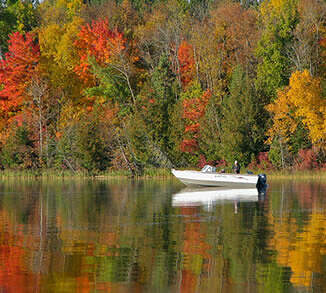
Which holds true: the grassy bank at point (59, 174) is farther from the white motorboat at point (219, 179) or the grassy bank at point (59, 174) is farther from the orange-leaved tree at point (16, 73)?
the white motorboat at point (219, 179)

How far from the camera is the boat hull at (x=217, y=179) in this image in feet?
187

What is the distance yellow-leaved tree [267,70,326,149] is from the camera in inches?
3051

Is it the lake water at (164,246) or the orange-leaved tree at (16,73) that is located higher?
the orange-leaved tree at (16,73)

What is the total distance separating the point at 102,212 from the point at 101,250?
14422mm

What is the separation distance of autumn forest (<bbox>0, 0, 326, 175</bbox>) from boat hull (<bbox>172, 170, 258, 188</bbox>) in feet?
62.5

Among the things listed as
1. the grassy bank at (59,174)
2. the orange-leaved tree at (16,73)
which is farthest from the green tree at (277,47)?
the orange-leaved tree at (16,73)

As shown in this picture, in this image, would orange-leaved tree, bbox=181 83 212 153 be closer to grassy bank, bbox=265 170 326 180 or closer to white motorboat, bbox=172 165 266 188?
grassy bank, bbox=265 170 326 180

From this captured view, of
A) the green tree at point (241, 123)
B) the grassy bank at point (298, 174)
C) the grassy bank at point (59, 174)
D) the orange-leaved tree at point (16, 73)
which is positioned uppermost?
the orange-leaved tree at point (16, 73)

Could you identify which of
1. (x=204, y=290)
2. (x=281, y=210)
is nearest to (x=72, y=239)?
(x=204, y=290)

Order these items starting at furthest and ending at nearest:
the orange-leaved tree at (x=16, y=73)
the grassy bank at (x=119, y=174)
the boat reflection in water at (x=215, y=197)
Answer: the orange-leaved tree at (x=16, y=73), the grassy bank at (x=119, y=174), the boat reflection in water at (x=215, y=197)

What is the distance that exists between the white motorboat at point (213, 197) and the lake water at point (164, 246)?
509 millimetres

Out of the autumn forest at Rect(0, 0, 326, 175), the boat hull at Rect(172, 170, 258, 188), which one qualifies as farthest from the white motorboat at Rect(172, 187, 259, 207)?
the autumn forest at Rect(0, 0, 326, 175)

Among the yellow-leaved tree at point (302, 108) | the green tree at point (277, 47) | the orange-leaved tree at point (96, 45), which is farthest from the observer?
the orange-leaved tree at point (96, 45)

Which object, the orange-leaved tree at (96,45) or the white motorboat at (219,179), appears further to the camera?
the orange-leaved tree at (96,45)
